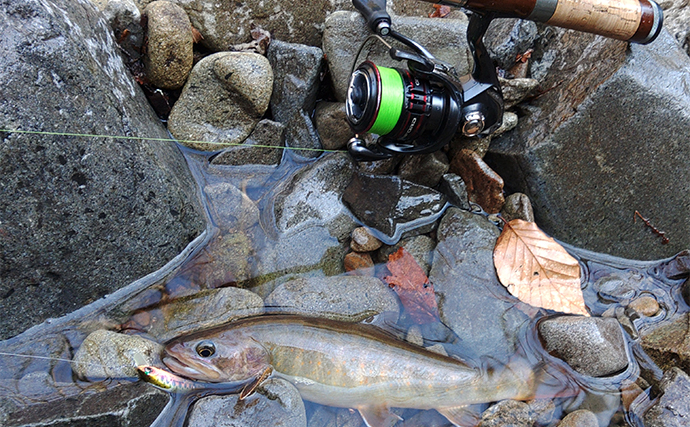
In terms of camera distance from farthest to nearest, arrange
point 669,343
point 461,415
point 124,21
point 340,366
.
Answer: point 124,21 < point 669,343 < point 461,415 < point 340,366

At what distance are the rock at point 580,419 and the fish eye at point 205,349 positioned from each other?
94.3 inches

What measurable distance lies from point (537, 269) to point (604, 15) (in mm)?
1929

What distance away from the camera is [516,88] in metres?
3.82

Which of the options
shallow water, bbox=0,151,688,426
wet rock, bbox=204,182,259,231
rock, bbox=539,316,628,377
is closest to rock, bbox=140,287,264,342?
shallow water, bbox=0,151,688,426

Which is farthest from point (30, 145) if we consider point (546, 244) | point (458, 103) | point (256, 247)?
point (546, 244)

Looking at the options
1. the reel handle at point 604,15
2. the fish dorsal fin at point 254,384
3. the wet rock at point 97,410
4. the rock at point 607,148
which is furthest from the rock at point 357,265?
the reel handle at point 604,15

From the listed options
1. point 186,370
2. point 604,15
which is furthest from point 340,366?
point 604,15

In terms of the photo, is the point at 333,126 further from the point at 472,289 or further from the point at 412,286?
the point at 472,289

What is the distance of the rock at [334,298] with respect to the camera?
10.8 ft

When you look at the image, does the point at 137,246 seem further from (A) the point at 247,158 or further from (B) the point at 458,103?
(B) the point at 458,103

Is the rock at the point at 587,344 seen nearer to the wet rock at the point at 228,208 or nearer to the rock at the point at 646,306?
the rock at the point at 646,306

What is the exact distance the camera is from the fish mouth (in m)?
2.84

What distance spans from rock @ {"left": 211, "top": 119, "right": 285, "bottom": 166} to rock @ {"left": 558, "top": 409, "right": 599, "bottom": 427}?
9.93 ft

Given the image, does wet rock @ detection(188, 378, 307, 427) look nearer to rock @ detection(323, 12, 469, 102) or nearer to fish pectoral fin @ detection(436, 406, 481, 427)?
fish pectoral fin @ detection(436, 406, 481, 427)
